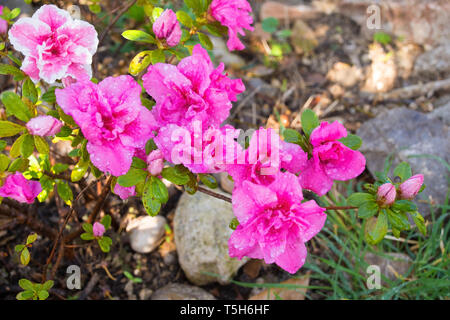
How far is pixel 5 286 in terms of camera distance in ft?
7.16

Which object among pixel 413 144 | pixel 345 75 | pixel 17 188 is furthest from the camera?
pixel 345 75

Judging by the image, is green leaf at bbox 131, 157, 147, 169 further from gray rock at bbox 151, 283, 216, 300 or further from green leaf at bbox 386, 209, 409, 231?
gray rock at bbox 151, 283, 216, 300

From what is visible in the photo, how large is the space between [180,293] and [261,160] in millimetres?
1187

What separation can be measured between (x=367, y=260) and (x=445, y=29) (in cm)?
197

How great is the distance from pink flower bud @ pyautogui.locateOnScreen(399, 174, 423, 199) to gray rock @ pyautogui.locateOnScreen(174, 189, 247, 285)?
1083 millimetres

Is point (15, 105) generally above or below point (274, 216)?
above

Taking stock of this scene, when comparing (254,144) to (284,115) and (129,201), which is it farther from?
(284,115)

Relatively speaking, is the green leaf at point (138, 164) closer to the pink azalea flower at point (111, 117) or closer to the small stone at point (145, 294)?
the pink azalea flower at point (111, 117)

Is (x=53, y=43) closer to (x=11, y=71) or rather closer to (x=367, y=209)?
(x=11, y=71)

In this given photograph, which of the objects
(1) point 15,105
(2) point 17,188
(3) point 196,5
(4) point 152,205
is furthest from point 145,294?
(3) point 196,5

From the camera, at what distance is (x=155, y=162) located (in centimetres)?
128

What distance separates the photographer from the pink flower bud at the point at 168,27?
1.39 m

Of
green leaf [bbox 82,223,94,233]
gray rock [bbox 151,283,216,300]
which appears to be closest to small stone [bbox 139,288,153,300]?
gray rock [bbox 151,283,216,300]

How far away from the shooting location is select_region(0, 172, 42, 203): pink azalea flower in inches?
59.9
